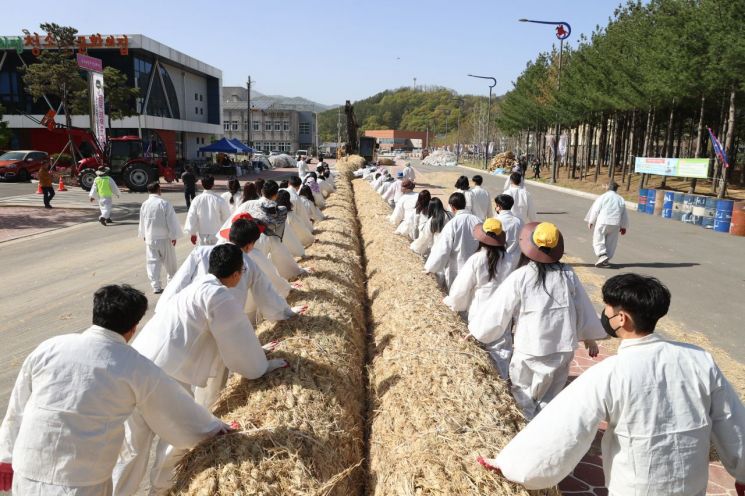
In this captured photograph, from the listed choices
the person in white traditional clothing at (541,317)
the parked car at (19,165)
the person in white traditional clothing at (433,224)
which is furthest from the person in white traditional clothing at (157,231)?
the parked car at (19,165)

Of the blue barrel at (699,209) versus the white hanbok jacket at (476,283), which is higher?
the white hanbok jacket at (476,283)

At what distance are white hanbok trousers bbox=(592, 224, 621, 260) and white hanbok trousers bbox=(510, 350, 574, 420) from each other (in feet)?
25.2

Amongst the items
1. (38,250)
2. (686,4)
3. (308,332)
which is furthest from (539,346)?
(686,4)

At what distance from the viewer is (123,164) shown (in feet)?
82.8

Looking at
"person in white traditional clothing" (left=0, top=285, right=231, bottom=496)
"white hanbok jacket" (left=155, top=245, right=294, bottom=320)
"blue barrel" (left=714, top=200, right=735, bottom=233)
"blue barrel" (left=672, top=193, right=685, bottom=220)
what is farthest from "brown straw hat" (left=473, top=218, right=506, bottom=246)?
"blue barrel" (left=672, top=193, right=685, bottom=220)

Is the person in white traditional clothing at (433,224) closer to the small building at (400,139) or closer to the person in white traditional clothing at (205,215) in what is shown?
the person in white traditional clothing at (205,215)

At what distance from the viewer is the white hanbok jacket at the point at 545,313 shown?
367 cm

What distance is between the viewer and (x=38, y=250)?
12.5 m

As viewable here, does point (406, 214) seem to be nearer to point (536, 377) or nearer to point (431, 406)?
point (536, 377)

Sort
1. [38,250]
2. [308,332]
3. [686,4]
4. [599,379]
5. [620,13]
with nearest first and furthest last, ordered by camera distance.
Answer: [599,379], [308,332], [38,250], [686,4], [620,13]

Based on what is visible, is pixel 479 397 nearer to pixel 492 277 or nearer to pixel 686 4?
pixel 492 277

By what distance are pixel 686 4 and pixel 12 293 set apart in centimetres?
2289

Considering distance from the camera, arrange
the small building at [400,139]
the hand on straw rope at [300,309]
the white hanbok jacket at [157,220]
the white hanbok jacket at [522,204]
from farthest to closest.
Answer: the small building at [400,139] < the white hanbok jacket at [522,204] < the white hanbok jacket at [157,220] < the hand on straw rope at [300,309]

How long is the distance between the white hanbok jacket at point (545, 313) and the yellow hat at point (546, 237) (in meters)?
0.16
